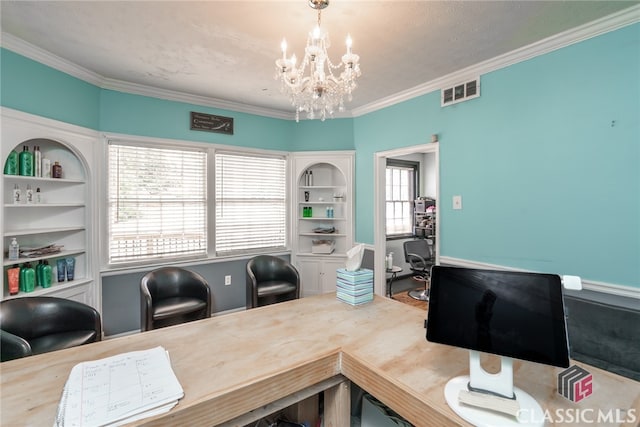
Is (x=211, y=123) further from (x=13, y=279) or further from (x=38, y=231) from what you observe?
(x=13, y=279)

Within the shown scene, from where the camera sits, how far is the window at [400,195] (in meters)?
5.69

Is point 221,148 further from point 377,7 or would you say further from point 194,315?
point 377,7

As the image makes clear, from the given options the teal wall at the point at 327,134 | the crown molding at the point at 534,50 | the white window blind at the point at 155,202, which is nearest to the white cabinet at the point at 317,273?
the white window blind at the point at 155,202

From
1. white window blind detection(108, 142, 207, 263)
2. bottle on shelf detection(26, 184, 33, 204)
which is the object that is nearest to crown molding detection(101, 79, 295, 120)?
white window blind detection(108, 142, 207, 263)

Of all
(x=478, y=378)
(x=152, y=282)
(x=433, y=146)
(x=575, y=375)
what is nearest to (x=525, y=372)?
(x=575, y=375)

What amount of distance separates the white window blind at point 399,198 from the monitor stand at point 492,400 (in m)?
4.66

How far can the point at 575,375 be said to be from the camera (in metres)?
1.07

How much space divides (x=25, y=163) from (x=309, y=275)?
3.34m

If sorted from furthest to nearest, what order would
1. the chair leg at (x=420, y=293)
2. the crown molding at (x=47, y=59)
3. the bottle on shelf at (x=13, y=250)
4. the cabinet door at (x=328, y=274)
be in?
the chair leg at (x=420, y=293), the cabinet door at (x=328, y=274), the bottle on shelf at (x=13, y=250), the crown molding at (x=47, y=59)

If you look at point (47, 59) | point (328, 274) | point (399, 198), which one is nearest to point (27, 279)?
point (47, 59)

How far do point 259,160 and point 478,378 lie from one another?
149 inches

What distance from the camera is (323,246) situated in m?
4.40

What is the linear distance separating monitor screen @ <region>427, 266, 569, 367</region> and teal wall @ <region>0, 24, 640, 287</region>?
1823 millimetres

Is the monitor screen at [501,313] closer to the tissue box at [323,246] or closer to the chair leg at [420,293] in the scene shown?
the tissue box at [323,246]
